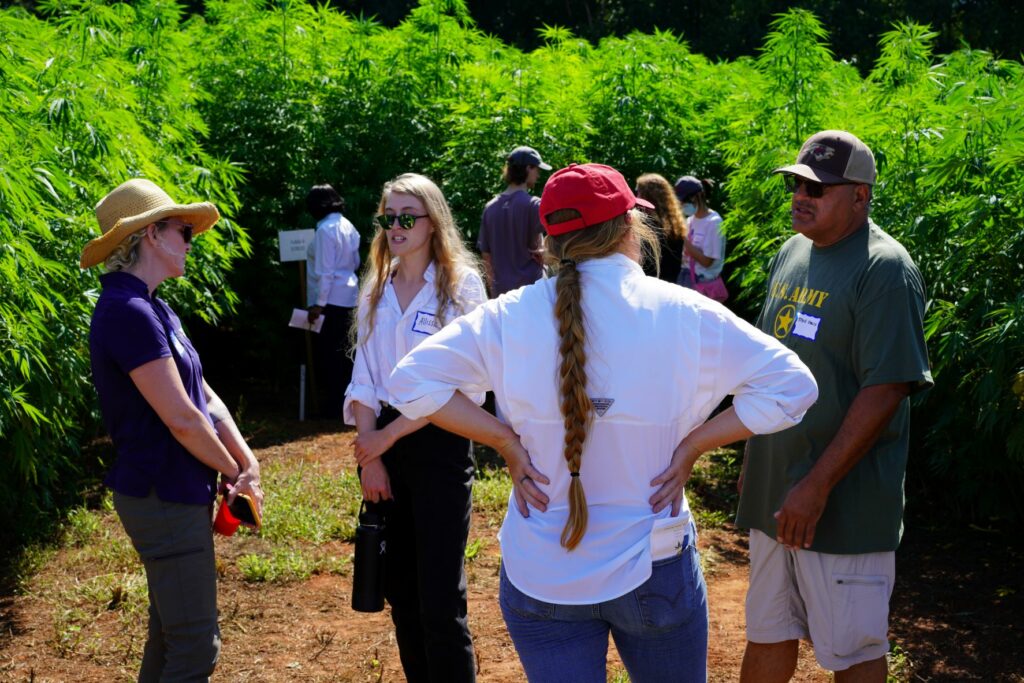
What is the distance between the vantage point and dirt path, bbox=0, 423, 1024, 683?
405 centimetres

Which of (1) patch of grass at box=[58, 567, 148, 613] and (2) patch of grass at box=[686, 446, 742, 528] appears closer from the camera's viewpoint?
(1) patch of grass at box=[58, 567, 148, 613]

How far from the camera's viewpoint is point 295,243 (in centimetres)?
838

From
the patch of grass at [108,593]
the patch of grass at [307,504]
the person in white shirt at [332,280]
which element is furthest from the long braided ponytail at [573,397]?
the person in white shirt at [332,280]

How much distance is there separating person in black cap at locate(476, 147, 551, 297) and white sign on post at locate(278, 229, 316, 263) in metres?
1.74

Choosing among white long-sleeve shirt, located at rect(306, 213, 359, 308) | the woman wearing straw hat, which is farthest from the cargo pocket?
white long-sleeve shirt, located at rect(306, 213, 359, 308)

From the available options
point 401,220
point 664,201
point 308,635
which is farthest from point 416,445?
point 664,201

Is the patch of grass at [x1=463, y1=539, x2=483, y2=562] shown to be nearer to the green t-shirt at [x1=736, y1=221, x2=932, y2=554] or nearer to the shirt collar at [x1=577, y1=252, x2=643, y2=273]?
the green t-shirt at [x1=736, y1=221, x2=932, y2=554]

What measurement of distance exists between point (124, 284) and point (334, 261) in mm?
5258

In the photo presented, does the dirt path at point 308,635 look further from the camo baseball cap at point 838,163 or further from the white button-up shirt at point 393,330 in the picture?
the camo baseball cap at point 838,163

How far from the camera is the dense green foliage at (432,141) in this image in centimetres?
445

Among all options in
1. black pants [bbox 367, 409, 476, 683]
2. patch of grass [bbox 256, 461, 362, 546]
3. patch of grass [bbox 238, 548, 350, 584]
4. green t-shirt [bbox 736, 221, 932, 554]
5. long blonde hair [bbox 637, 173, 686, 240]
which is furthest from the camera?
long blonde hair [bbox 637, 173, 686, 240]

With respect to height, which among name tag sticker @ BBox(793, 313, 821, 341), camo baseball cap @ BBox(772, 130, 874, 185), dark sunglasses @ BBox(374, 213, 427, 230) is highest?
camo baseball cap @ BBox(772, 130, 874, 185)

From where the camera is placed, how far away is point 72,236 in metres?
5.18

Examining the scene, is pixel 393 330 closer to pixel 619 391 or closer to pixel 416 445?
pixel 416 445
